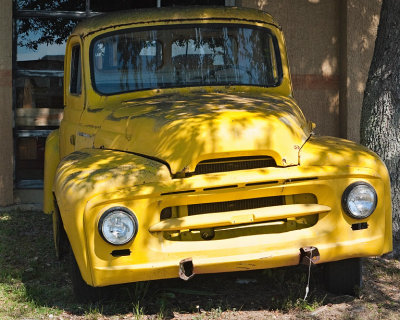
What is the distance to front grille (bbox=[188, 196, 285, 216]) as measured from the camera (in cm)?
446

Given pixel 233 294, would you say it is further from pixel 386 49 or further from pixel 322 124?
pixel 322 124

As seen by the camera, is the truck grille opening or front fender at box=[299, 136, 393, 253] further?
front fender at box=[299, 136, 393, 253]

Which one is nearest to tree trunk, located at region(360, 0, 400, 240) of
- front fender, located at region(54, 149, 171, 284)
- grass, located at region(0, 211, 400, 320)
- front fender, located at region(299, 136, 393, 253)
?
grass, located at region(0, 211, 400, 320)

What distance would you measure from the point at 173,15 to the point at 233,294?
226 cm

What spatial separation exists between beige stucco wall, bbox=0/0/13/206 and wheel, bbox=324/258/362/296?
201 inches

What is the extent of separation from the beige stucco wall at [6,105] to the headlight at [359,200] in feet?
18.2

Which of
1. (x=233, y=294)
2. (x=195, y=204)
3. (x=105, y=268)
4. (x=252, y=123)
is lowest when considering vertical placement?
(x=233, y=294)

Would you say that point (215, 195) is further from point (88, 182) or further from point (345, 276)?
point (345, 276)

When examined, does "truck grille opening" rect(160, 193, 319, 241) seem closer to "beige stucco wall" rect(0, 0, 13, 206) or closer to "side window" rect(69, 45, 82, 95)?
"side window" rect(69, 45, 82, 95)

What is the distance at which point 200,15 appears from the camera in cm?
591

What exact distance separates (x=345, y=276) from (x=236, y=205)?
3.39 ft

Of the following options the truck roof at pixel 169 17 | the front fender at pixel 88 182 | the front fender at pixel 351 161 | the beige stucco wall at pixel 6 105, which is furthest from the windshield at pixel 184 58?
the beige stucco wall at pixel 6 105

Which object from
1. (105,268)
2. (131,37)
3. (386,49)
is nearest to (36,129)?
(131,37)

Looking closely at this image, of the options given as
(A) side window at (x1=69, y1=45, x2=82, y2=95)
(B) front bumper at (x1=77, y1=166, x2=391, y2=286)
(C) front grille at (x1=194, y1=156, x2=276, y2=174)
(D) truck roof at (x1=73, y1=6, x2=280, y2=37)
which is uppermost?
(D) truck roof at (x1=73, y1=6, x2=280, y2=37)
